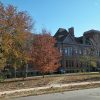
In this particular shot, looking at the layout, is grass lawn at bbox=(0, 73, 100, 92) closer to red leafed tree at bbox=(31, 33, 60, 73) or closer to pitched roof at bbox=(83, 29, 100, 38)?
red leafed tree at bbox=(31, 33, 60, 73)

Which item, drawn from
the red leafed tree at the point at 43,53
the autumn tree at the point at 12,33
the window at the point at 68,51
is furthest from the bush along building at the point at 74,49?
the autumn tree at the point at 12,33

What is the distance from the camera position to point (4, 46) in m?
36.7

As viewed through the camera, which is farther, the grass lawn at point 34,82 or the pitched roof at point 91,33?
the pitched roof at point 91,33

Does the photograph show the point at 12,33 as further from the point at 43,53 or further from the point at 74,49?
the point at 74,49

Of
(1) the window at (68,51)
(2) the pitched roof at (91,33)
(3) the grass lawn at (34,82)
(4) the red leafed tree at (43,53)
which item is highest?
(2) the pitched roof at (91,33)

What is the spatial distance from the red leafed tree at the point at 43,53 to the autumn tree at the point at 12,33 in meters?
5.17

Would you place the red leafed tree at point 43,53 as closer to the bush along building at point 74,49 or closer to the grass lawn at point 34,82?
the grass lawn at point 34,82

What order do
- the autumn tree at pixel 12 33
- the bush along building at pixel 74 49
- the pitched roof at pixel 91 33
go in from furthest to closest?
the pitched roof at pixel 91 33 → the bush along building at pixel 74 49 → the autumn tree at pixel 12 33

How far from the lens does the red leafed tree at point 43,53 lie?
Result: 46.8 m

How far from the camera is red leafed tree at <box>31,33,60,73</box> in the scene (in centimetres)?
4681

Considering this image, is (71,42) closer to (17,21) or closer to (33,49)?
(33,49)

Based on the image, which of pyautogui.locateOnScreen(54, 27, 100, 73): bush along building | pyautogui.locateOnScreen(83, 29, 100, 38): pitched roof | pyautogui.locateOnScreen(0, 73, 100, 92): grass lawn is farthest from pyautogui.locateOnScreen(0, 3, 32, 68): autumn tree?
pyautogui.locateOnScreen(83, 29, 100, 38): pitched roof

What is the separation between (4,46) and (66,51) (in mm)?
40132

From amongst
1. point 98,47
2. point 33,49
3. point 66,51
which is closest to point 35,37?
point 33,49
